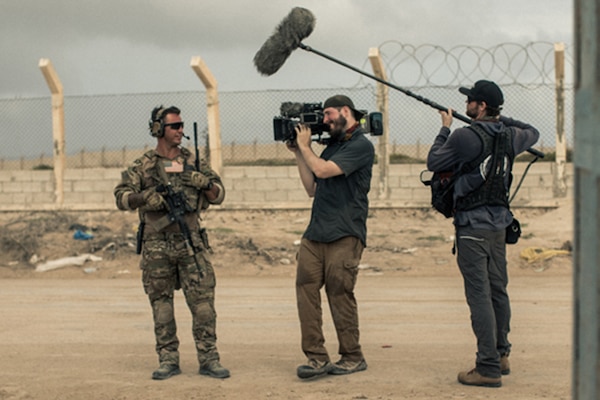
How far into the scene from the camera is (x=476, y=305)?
5645 mm

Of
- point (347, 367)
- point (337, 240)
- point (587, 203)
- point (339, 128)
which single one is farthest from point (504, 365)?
point (587, 203)

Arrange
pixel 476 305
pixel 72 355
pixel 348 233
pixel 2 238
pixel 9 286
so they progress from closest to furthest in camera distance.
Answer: pixel 476 305 → pixel 348 233 → pixel 72 355 → pixel 9 286 → pixel 2 238

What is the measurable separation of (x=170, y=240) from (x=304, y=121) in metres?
1.16

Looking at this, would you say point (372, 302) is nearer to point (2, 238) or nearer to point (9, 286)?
point (9, 286)

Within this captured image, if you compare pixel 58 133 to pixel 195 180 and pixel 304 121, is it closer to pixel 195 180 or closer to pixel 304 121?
pixel 195 180

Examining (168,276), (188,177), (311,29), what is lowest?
(168,276)

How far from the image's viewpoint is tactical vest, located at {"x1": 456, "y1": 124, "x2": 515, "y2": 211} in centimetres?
562

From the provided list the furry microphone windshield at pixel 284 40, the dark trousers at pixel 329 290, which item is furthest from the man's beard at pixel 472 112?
the furry microphone windshield at pixel 284 40

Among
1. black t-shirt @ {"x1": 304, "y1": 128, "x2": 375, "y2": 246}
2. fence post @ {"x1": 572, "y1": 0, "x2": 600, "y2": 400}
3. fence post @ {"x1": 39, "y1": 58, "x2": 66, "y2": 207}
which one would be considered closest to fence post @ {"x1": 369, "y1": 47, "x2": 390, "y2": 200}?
fence post @ {"x1": 39, "y1": 58, "x2": 66, "y2": 207}

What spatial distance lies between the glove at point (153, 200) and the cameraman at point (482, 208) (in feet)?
5.70

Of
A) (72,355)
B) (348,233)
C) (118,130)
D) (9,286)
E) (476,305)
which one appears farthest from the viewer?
(118,130)

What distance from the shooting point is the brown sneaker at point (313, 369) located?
5.90 meters

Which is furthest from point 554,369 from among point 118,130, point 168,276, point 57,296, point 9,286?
point 118,130

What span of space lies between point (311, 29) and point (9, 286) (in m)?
6.64
